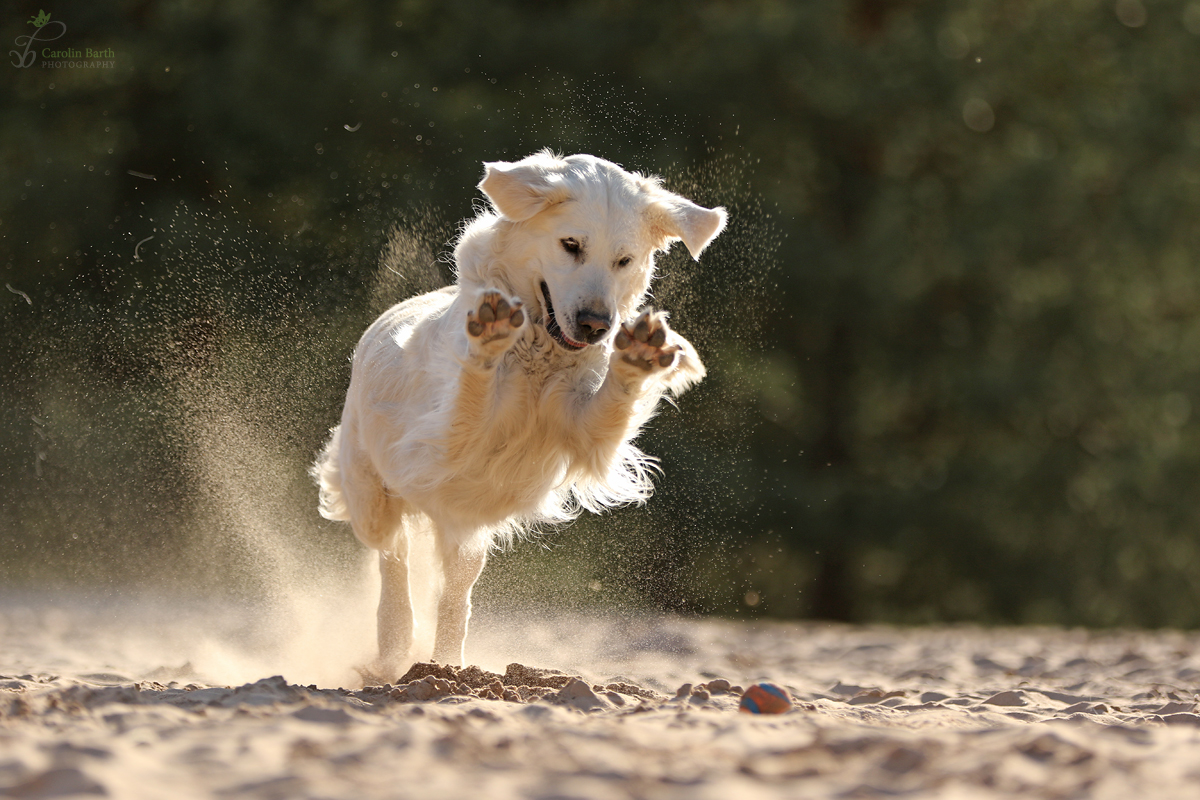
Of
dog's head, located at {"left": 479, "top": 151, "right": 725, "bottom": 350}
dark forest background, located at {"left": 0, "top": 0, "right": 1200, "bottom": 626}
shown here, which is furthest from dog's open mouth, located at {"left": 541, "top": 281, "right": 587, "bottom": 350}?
dark forest background, located at {"left": 0, "top": 0, "right": 1200, "bottom": 626}

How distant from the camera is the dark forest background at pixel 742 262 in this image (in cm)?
1242

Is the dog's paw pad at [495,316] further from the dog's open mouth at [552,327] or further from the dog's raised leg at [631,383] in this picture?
the dog's open mouth at [552,327]

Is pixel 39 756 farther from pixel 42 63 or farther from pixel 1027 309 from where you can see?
pixel 1027 309

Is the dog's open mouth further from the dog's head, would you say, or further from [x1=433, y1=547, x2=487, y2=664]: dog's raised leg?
[x1=433, y1=547, x2=487, y2=664]: dog's raised leg

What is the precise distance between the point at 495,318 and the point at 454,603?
7.23 ft

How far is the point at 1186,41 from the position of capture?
18500 millimetres

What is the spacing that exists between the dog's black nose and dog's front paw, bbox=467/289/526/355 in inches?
17.6

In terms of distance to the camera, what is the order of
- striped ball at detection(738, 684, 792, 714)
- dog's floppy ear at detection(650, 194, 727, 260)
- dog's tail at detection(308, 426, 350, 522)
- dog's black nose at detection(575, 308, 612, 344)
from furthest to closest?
1. dog's tail at detection(308, 426, 350, 522)
2. dog's floppy ear at detection(650, 194, 727, 260)
3. dog's black nose at detection(575, 308, 612, 344)
4. striped ball at detection(738, 684, 792, 714)

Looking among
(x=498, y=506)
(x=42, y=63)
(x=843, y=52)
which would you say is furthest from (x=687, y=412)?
(x=42, y=63)

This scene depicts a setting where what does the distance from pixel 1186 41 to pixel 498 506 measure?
17734 millimetres

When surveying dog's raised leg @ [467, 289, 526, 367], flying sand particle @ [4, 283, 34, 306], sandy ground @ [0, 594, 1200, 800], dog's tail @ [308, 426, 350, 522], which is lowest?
sandy ground @ [0, 594, 1200, 800]

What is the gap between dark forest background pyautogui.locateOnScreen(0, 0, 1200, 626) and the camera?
12.4m

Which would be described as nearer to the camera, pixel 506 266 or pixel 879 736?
pixel 879 736

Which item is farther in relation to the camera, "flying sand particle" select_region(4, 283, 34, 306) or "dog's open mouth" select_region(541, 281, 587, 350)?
"flying sand particle" select_region(4, 283, 34, 306)
